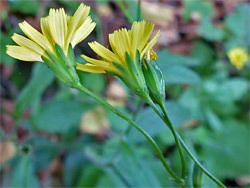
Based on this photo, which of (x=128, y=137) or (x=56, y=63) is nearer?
(x=56, y=63)

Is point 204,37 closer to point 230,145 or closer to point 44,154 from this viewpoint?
point 230,145

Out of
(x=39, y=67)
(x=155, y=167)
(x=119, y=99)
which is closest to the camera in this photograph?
(x=39, y=67)

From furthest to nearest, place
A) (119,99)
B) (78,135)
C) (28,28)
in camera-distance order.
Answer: (119,99)
(78,135)
(28,28)

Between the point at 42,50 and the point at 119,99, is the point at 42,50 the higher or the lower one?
the higher one

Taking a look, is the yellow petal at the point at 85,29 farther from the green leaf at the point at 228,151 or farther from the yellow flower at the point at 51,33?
the green leaf at the point at 228,151

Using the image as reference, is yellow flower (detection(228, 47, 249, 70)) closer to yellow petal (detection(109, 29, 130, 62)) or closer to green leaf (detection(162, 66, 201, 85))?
green leaf (detection(162, 66, 201, 85))

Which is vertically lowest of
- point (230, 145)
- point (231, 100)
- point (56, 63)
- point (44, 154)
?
point (230, 145)

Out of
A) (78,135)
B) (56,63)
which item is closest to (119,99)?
(78,135)
